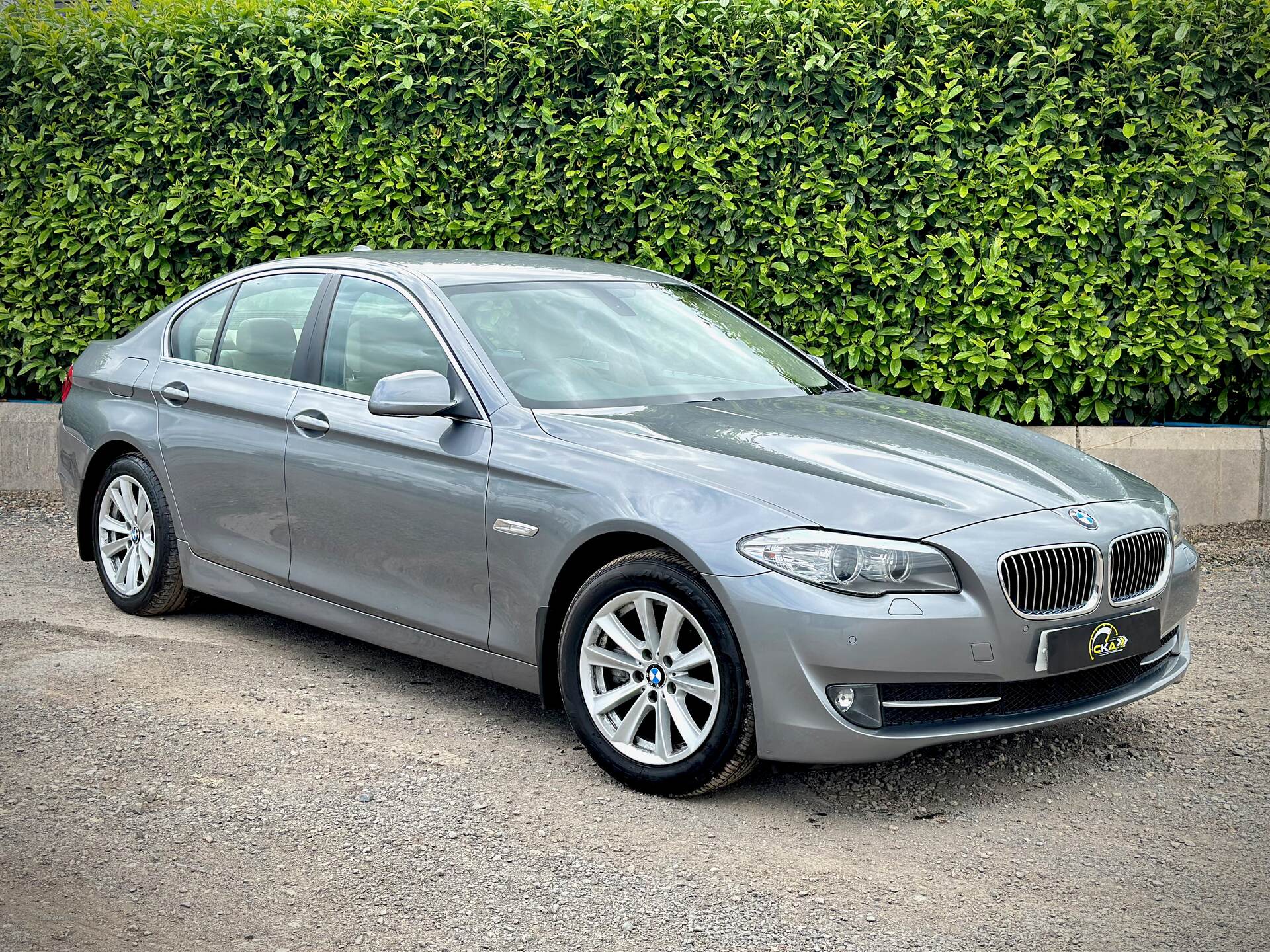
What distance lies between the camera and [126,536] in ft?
20.8

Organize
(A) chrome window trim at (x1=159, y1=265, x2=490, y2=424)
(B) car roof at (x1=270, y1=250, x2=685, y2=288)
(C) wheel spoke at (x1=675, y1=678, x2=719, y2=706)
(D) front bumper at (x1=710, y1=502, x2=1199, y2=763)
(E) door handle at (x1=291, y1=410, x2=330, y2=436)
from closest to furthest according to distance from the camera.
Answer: (D) front bumper at (x1=710, y1=502, x2=1199, y2=763) < (C) wheel spoke at (x1=675, y1=678, x2=719, y2=706) < (A) chrome window trim at (x1=159, y1=265, x2=490, y2=424) < (E) door handle at (x1=291, y1=410, x2=330, y2=436) < (B) car roof at (x1=270, y1=250, x2=685, y2=288)

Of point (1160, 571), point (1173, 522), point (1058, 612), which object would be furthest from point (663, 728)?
point (1173, 522)

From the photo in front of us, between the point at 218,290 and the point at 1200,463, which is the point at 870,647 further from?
the point at 1200,463

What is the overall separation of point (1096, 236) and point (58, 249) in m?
6.93

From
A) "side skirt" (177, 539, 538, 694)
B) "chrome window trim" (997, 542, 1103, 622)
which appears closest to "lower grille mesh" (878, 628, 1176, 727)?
"chrome window trim" (997, 542, 1103, 622)

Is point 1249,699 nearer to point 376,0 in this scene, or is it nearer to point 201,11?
point 376,0

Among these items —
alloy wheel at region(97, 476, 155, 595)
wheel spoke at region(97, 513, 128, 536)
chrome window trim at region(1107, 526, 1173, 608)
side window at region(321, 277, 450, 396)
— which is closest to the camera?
chrome window trim at region(1107, 526, 1173, 608)

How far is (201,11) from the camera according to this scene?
30.6 ft

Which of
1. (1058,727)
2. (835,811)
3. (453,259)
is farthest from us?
(453,259)

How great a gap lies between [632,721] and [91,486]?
3.42 meters

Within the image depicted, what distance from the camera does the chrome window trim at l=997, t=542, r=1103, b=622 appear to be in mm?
3977

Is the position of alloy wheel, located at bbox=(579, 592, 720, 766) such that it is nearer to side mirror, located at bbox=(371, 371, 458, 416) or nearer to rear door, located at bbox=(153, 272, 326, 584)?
side mirror, located at bbox=(371, 371, 458, 416)

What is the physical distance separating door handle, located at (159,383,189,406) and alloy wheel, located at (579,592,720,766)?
253cm

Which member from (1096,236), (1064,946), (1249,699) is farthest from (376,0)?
(1064,946)
